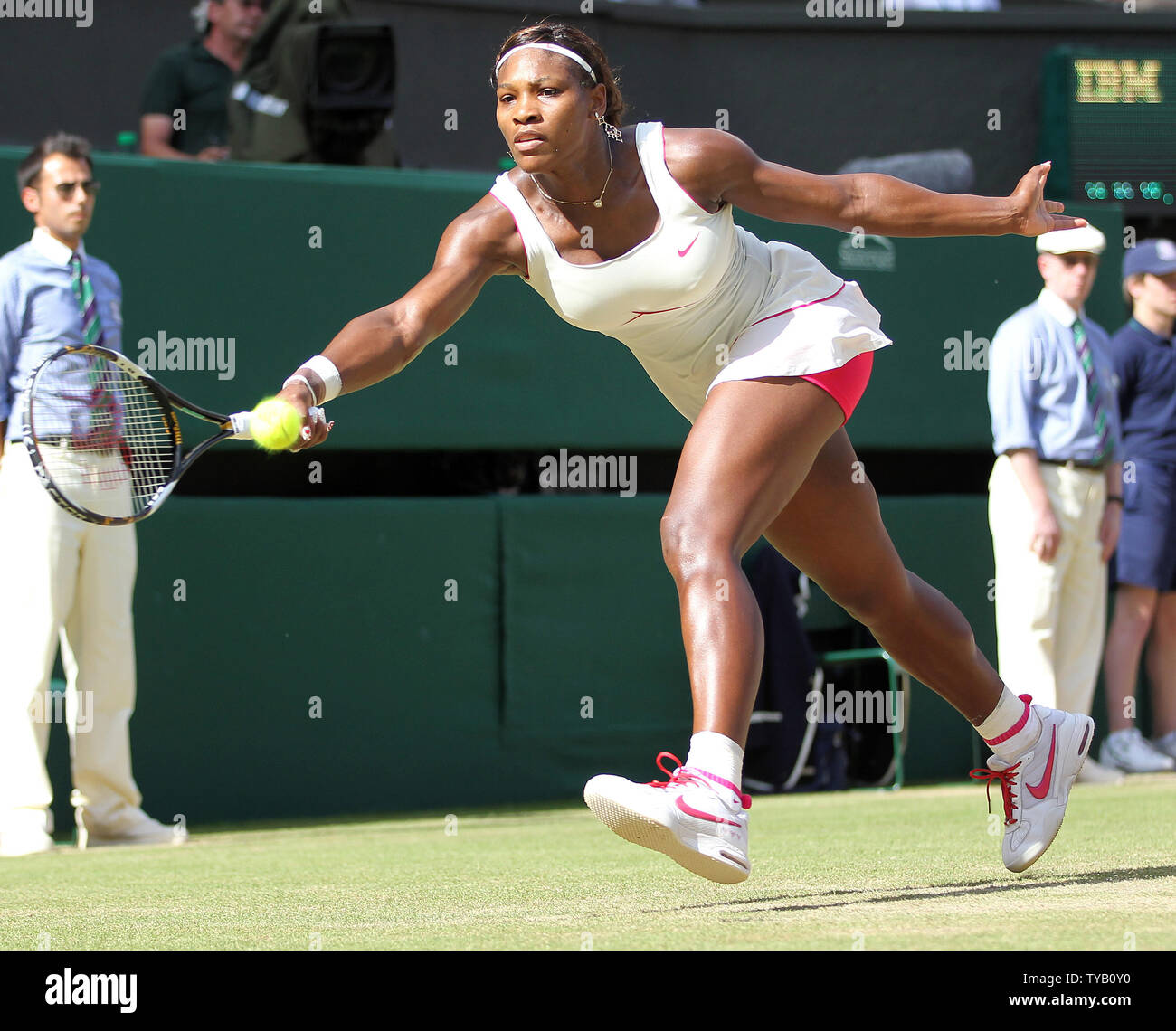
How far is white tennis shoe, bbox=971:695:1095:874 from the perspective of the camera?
411cm

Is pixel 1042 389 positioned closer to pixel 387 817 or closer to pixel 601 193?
pixel 387 817

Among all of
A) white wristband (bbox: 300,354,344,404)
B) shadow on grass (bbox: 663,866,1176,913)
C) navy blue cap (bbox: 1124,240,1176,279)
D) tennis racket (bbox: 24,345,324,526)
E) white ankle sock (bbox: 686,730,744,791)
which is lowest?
shadow on grass (bbox: 663,866,1176,913)

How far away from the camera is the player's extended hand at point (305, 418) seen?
Answer: 3.44 metres

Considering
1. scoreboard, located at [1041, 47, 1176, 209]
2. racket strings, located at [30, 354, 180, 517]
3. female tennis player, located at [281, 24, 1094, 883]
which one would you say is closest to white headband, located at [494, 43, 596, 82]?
female tennis player, located at [281, 24, 1094, 883]

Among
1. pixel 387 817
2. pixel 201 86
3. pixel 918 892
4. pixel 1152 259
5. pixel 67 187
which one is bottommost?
pixel 387 817

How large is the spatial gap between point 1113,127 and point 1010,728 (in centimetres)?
604

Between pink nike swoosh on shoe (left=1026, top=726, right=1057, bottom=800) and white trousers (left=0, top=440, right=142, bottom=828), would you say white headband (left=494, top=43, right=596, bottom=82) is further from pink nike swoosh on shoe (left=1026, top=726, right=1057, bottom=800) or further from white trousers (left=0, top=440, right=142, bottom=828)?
white trousers (left=0, top=440, right=142, bottom=828)

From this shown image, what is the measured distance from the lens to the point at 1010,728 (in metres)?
4.23

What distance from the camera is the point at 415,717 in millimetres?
7391

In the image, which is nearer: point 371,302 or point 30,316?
point 30,316

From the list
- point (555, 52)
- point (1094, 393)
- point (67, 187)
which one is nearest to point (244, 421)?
point (555, 52)

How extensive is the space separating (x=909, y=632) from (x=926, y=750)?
4542 millimetres

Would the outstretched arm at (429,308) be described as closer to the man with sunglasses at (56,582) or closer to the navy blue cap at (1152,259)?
the man with sunglasses at (56,582)

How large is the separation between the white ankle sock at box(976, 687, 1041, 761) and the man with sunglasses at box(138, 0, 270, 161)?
4666 mm
